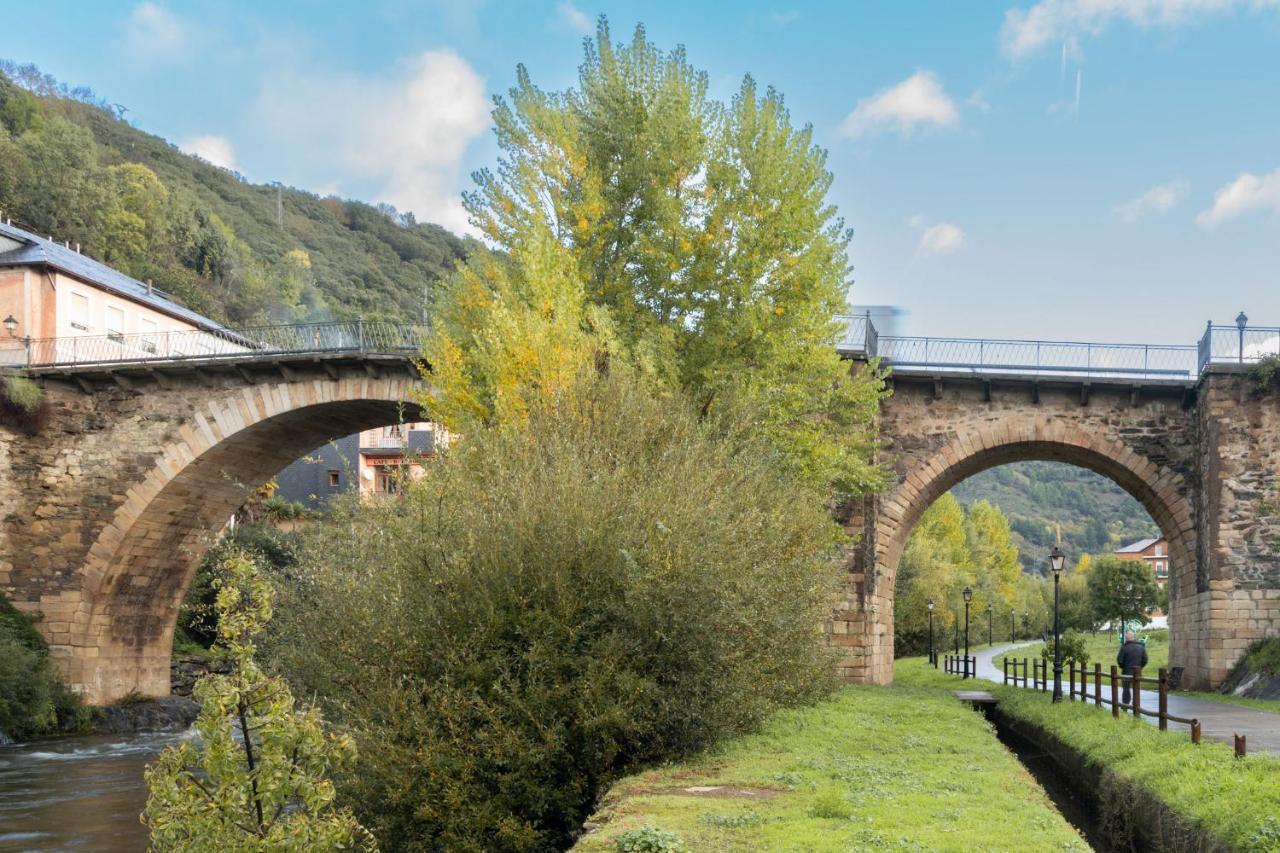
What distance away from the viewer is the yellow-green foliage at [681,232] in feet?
58.7

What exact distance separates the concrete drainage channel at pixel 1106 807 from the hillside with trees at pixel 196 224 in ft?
Answer: 54.8

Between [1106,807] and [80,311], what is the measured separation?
1063 inches

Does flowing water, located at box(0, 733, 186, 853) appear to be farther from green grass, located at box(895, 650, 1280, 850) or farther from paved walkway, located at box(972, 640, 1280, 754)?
paved walkway, located at box(972, 640, 1280, 754)

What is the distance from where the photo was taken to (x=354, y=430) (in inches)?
1201

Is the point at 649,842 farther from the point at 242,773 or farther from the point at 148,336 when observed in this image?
the point at 148,336

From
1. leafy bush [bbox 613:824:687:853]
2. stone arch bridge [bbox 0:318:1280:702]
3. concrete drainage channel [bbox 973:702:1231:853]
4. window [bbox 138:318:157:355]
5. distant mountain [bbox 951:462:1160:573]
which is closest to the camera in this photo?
leafy bush [bbox 613:824:687:853]

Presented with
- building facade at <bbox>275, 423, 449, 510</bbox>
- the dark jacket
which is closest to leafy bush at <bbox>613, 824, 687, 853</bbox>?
the dark jacket

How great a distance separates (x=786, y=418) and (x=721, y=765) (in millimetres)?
8823

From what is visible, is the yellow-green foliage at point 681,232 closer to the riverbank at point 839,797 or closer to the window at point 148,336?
the riverbank at point 839,797

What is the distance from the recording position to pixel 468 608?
9992mm

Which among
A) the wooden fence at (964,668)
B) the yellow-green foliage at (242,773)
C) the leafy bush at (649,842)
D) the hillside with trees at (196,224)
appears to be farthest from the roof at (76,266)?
the leafy bush at (649,842)

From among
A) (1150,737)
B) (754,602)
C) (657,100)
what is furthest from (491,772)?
(657,100)

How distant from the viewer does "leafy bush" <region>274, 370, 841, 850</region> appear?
9250 millimetres

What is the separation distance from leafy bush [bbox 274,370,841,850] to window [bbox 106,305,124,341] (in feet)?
73.2
